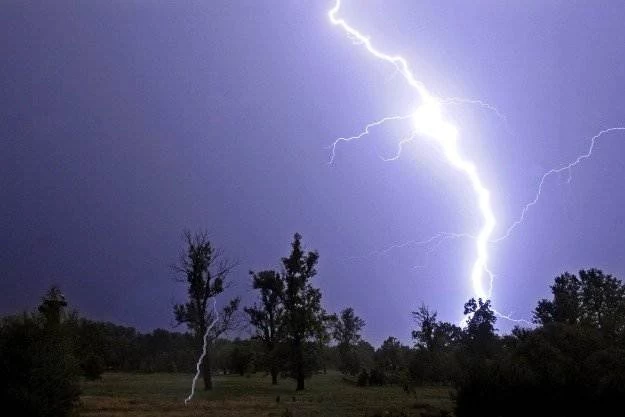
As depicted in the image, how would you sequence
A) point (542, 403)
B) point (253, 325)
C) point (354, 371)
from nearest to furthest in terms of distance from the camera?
point (542, 403) < point (253, 325) < point (354, 371)

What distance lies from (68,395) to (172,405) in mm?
9851

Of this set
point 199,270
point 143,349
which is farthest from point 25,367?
point 143,349

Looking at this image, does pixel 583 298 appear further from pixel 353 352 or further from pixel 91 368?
pixel 91 368

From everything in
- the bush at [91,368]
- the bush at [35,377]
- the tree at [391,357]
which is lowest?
the bush at [35,377]

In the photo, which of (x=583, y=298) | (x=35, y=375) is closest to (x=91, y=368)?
(x=35, y=375)

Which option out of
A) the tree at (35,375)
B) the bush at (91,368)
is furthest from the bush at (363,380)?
the tree at (35,375)

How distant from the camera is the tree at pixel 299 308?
37812mm

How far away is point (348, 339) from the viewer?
74.2m

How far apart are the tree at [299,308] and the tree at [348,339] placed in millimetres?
22523

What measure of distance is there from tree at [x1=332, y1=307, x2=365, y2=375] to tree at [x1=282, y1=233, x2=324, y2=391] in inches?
887

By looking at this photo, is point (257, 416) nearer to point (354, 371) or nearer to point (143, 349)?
point (354, 371)

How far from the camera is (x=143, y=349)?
299 ft

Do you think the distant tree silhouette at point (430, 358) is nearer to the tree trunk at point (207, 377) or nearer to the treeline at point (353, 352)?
the treeline at point (353, 352)

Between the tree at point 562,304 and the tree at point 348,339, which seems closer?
the tree at point 562,304
